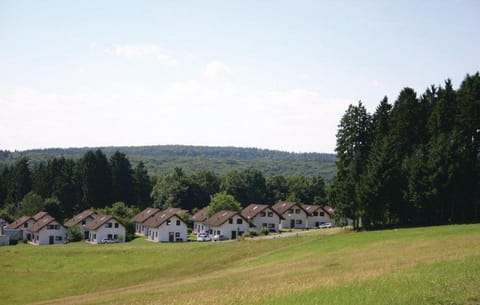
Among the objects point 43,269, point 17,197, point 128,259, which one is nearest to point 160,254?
point 128,259

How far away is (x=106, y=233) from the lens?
95.6 m

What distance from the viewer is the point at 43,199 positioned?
128 m

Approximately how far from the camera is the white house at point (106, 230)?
95.0 m

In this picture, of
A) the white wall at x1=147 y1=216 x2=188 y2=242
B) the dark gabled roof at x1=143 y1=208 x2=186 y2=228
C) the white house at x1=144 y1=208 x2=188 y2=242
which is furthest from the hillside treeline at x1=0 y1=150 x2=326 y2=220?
the white wall at x1=147 y1=216 x2=188 y2=242

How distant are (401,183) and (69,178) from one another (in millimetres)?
86104

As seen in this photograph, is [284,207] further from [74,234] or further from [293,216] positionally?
[74,234]

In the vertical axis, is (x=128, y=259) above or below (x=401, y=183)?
below

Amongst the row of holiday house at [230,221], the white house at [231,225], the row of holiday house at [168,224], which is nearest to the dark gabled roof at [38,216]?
the row of holiday house at [168,224]

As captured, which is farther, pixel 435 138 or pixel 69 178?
pixel 69 178

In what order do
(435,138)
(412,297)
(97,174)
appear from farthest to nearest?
(97,174) < (435,138) < (412,297)

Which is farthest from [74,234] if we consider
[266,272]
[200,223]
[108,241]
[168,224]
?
[266,272]

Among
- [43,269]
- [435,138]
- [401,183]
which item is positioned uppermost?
[435,138]

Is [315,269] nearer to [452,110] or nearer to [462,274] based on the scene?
[462,274]

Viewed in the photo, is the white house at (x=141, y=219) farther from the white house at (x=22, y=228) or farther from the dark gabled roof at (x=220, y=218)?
the white house at (x=22, y=228)
